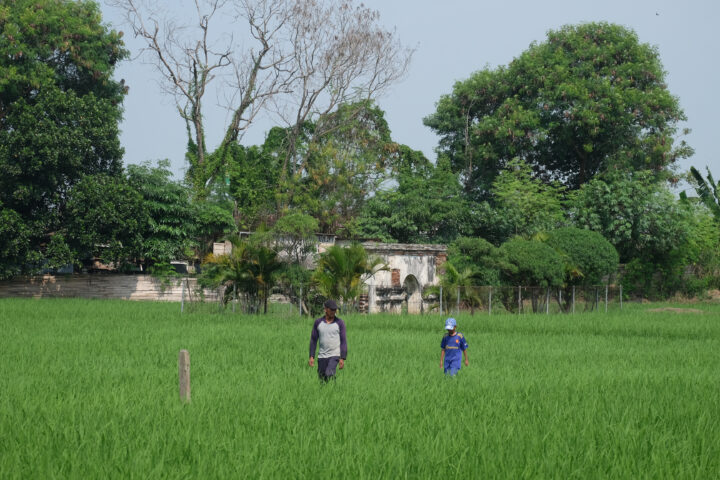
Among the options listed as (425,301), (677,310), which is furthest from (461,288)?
(677,310)

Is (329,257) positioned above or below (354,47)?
below

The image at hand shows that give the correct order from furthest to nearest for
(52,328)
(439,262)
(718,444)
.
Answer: (439,262) → (52,328) → (718,444)

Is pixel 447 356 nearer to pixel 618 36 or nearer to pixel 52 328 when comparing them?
pixel 52 328

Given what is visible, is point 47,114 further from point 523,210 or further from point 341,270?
point 523,210

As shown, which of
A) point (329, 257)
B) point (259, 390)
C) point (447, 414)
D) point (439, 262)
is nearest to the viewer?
point (447, 414)

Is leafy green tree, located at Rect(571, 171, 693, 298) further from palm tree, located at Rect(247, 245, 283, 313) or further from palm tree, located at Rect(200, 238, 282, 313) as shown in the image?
palm tree, located at Rect(200, 238, 282, 313)

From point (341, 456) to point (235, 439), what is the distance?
1.15 m

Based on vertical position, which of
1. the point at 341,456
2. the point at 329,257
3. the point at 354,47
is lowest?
the point at 341,456

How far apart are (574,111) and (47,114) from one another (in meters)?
25.0

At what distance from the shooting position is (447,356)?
11.4m

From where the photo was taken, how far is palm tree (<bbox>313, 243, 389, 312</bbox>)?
24297 mm

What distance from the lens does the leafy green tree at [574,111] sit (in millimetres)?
38469

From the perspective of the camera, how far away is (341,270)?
80.0 ft

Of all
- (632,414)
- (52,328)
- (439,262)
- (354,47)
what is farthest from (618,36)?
(632,414)
